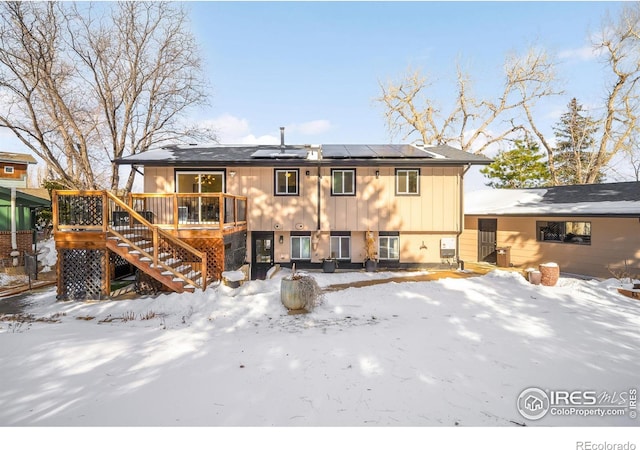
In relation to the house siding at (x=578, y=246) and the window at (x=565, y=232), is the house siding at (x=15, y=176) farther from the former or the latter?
the window at (x=565, y=232)

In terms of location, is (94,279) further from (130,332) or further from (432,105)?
(432,105)

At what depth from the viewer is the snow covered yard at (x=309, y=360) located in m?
3.56

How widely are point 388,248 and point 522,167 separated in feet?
71.1

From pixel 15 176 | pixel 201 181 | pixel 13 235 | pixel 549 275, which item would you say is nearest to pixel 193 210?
pixel 201 181

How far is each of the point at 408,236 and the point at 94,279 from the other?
1148 cm

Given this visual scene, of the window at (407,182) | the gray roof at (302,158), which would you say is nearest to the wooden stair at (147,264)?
the gray roof at (302,158)

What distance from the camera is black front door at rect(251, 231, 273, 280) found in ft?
42.5

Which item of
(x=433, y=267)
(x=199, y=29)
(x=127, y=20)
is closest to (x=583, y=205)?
(x=433, y=267)

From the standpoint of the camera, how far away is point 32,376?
4.29 meters

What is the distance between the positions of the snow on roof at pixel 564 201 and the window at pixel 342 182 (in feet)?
23.9

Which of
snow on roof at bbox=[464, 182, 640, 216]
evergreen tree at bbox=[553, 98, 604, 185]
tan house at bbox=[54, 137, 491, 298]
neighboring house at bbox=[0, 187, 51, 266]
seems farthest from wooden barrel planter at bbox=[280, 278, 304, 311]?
evergreen tree at bbox=[553, 98, 604, 185]

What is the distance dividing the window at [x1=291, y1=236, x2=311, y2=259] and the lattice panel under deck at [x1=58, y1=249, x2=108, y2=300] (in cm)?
673

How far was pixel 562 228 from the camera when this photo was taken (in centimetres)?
1321

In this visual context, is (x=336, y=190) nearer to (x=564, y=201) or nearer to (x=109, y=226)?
(x=109, y=226)
